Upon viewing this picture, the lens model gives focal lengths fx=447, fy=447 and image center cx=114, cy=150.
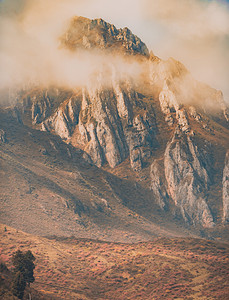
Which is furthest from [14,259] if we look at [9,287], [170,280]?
[170,280]

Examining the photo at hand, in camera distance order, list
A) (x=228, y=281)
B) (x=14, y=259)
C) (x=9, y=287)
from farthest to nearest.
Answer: (x=228, y=281)
(x=14, y=259)
(x=9, y=287)

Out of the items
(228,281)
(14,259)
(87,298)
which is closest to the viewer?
(14,259)

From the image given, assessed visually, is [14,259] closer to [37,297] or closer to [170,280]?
[37,297]

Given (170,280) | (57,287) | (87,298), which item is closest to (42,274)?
(57,287)

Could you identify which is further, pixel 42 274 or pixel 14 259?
pixel 42 274

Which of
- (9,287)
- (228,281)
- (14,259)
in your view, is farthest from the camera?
(228,281)

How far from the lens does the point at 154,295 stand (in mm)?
184500

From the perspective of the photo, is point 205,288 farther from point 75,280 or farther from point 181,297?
point 75,280

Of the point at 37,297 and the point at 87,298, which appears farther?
the point at 87,298

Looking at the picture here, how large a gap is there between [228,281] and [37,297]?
83.0m

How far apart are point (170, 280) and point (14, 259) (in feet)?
238

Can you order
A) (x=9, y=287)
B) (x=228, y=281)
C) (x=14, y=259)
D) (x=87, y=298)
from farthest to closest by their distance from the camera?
(x=228, y=281) < (x=87, y=298) < (x=14, y=259) < (x=9, y=287)

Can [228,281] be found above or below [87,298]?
above

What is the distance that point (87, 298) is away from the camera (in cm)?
17950
